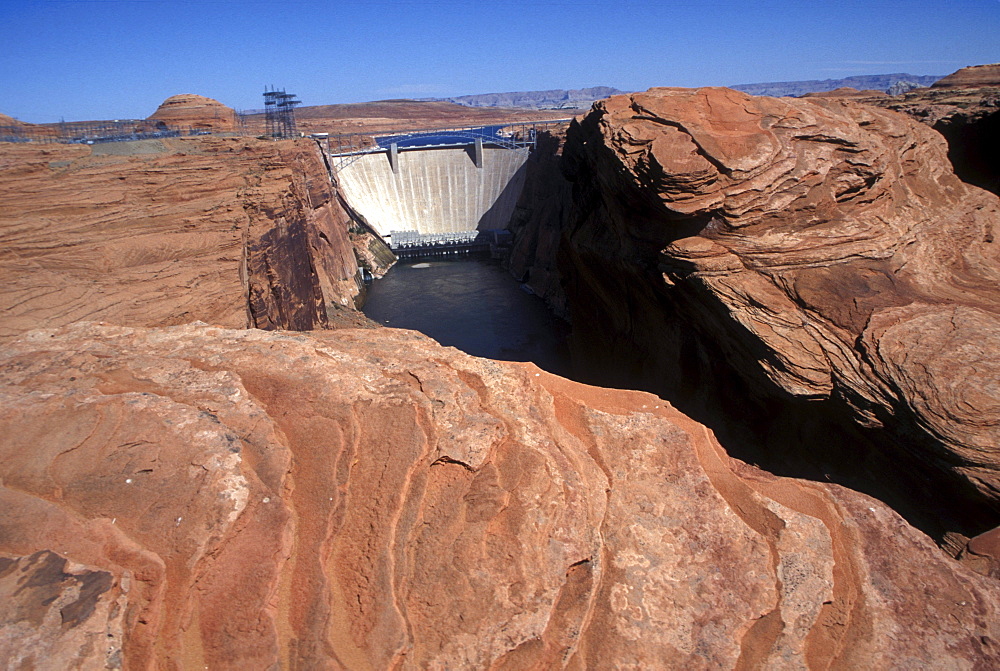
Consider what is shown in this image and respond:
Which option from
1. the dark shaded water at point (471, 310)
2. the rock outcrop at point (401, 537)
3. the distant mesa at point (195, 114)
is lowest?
the dark shaded water at point (471, 310)

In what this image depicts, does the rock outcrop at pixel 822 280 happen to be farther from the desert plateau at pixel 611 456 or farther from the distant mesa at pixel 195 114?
the distant mesa at pixel 195 114

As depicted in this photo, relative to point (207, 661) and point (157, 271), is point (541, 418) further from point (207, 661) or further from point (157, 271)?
point (157, 271)

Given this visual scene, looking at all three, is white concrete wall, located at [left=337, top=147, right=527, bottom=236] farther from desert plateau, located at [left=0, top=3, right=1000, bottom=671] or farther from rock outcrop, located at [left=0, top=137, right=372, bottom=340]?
desert plateau, located at [left=0, top=3, right=1000, bottom=671]

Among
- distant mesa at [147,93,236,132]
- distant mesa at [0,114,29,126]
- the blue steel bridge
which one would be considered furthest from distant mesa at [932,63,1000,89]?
distant mesa at [0,114,29,126]

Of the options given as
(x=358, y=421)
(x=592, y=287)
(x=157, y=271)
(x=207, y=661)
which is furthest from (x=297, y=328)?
(x=207, y=661)

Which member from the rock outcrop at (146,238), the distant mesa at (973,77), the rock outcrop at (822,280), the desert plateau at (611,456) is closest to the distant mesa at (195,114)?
the rock outcrop at (146,238)
